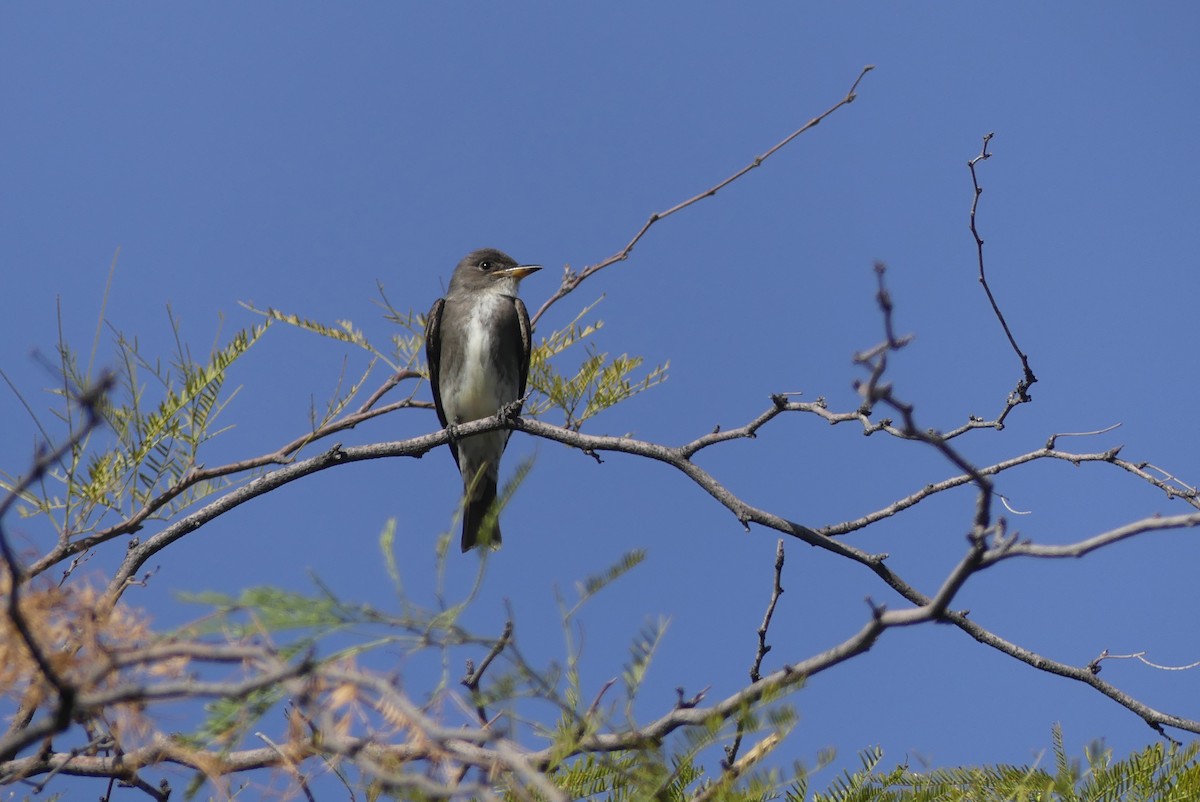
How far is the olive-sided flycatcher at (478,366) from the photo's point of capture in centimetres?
754

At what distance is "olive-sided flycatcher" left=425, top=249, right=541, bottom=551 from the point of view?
754 centimetres

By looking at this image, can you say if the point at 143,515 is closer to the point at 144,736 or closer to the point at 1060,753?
the point at 144,736

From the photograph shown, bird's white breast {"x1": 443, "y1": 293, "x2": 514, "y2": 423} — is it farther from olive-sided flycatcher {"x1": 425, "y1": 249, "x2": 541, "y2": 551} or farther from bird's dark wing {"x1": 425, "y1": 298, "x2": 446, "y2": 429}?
bird's dark wing {"x1": 425, "y1": 298, "x2": 446, "y2": 429}

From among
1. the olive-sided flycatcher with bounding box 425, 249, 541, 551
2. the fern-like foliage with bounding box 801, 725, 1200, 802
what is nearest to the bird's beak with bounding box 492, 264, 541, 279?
the olive-sided flycatcher with bounding box 425, 249, 541, 551

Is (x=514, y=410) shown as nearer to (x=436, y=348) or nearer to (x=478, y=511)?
(x=478, y=511)

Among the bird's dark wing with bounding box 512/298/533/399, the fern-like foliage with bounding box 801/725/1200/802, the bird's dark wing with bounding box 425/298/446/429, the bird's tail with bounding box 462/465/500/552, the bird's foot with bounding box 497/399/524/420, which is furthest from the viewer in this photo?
the bird's dark wing with bounding box 512/298/533/399

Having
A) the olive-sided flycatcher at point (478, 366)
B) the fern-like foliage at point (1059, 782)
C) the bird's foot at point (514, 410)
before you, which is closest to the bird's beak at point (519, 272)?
the olive-sided flycatcher at point (478, 366)

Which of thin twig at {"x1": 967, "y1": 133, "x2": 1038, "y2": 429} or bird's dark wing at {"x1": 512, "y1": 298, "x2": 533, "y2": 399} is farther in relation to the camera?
bird's dark wing at {"x1": 512, "y1": 298, "x2": 533, "y2": 399}

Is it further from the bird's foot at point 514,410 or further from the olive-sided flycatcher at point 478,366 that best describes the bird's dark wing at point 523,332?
the bird's foot at point 514,410

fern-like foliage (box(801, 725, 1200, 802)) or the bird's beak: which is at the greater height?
the bird's beak

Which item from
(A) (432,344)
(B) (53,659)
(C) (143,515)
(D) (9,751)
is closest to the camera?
(D) (9,751)

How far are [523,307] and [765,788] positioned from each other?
6.16m

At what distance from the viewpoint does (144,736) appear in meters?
2.03

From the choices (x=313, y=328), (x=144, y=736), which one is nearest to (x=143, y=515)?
(x=313, y=328)
